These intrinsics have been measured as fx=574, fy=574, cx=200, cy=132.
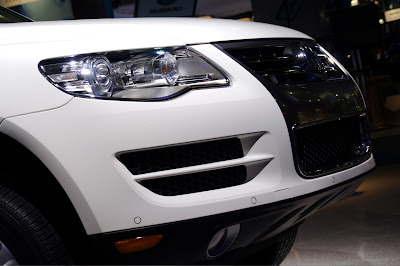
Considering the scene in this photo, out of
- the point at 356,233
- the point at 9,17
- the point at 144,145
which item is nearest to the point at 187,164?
the point at 144,145

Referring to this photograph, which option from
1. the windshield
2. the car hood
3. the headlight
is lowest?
the headlight

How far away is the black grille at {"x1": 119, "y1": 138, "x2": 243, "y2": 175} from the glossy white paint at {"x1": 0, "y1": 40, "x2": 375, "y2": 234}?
5cm

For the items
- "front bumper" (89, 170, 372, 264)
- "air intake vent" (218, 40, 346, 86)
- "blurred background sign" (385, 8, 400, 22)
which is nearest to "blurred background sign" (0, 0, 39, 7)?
"air intake vent" (218, 40, 346, 86)

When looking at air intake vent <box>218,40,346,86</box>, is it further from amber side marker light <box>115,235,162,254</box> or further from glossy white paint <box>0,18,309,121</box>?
amber side marker light <box>115,235,162,254</box>

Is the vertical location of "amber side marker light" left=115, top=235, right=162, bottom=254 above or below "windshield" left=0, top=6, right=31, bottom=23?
below

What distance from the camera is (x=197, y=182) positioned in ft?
6.47

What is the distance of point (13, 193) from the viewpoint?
198 centimetres

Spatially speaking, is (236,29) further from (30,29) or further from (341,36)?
(341,36)

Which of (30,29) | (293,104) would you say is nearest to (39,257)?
(30,29)

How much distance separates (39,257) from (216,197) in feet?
2.07

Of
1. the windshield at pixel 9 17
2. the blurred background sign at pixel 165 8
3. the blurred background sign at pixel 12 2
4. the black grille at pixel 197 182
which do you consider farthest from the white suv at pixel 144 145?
the blurred background sign at pixel 165 8

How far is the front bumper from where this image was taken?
1.90m

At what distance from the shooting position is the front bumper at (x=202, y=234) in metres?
1.90

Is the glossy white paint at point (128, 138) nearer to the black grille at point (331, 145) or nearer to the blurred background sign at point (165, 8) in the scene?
the black grille at point (331, 145)
